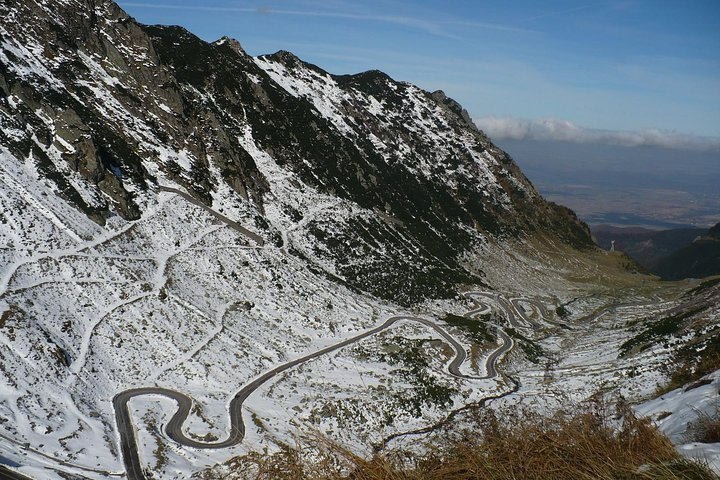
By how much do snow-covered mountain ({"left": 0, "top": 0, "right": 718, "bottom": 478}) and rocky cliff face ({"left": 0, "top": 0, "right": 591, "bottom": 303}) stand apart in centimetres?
41

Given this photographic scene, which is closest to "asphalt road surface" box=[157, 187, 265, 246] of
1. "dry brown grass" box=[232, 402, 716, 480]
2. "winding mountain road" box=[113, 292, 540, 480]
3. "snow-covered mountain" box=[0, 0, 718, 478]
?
"snow-covered mountain" box=[0, 0, 718, 478]

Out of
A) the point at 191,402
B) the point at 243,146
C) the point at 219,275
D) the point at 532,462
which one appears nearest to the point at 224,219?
the point at 219,275

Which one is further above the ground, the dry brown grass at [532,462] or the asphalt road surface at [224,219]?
the asphalt road surface at [224,219]

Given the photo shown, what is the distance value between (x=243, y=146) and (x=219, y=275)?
126 feet

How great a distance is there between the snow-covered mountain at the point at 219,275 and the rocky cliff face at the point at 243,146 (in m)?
0.41

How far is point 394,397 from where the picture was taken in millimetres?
40188

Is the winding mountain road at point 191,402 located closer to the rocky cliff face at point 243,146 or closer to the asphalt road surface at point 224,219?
the rocky cliff face at point 243,146

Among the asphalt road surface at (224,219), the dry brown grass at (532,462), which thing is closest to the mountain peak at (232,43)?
the asphalt road surface at (224,219)

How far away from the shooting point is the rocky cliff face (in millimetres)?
56938

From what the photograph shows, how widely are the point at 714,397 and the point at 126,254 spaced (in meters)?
50.7

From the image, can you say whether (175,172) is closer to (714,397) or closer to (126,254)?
(126,254)

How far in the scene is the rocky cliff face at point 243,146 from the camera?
5694 centimetres

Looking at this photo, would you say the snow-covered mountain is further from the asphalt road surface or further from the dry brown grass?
the dry brown grass

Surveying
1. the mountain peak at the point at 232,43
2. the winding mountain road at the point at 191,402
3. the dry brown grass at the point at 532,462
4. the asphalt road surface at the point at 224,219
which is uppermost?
the mountain peak at the point at 232,43
